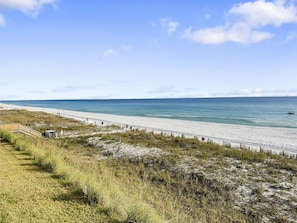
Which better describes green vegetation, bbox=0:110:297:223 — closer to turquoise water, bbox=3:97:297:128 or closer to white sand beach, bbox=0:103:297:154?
white sand beach, bbox=0:103:297:154

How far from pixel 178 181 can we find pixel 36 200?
5.78 m

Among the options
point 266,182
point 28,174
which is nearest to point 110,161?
point 28,174

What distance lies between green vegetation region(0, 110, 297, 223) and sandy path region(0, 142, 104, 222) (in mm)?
218

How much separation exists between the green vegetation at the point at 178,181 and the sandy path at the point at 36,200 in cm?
22

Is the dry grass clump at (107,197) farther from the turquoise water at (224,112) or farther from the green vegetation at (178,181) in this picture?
the turquoise water at (224,112)

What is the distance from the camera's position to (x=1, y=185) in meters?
7.51

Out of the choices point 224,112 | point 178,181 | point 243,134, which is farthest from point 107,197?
point 224,112

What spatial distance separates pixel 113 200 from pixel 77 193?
119cm

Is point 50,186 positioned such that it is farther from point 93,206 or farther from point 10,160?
point 10,160

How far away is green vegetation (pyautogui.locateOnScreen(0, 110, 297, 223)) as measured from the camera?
22.8 ft

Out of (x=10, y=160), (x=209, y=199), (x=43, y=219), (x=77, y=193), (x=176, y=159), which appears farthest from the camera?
(x=176, y=159)

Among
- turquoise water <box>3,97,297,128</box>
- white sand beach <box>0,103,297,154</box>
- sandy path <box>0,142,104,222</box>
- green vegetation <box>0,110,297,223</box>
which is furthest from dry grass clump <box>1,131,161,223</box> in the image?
turquoise water <box>3,97,297,128</box>

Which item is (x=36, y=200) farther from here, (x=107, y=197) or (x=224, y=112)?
(x=224, y=112)

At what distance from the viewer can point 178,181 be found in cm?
1110
